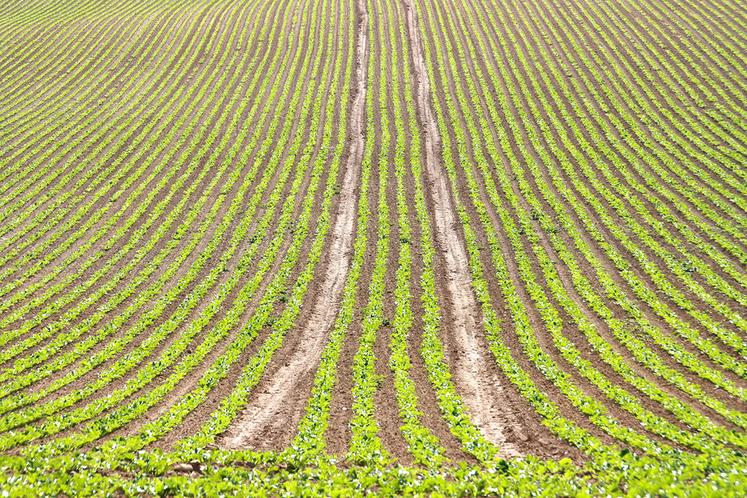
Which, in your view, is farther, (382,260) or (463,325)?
(382,260)

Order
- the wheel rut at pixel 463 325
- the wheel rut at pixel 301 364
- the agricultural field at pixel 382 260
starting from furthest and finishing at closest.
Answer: the wheel rut at pixel 463 325 → the wheel rut at pixel 301 364 → the agricultural field at pixel 382 260

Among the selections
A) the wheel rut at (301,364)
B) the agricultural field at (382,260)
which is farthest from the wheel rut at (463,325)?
the wheel rut at (301,364)

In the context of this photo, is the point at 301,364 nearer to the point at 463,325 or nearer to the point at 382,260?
the point at 463,325

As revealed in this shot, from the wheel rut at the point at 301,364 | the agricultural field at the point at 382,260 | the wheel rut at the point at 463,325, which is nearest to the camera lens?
the agricultural field at the point at 382,260

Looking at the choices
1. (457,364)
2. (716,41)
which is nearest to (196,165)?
(457,364)

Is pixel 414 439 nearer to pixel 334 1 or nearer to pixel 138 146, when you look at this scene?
pixel 138 146

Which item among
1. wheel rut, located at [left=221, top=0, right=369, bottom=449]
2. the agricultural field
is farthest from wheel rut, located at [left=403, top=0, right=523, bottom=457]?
wheel rut, located at [left=221, top=0, right=369, bottom=449]

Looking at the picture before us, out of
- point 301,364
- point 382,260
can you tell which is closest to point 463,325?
point 382,260

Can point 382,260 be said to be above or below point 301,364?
above

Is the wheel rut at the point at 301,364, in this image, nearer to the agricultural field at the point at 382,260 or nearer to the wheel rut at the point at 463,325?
the agricultural field at the point at 382,260
